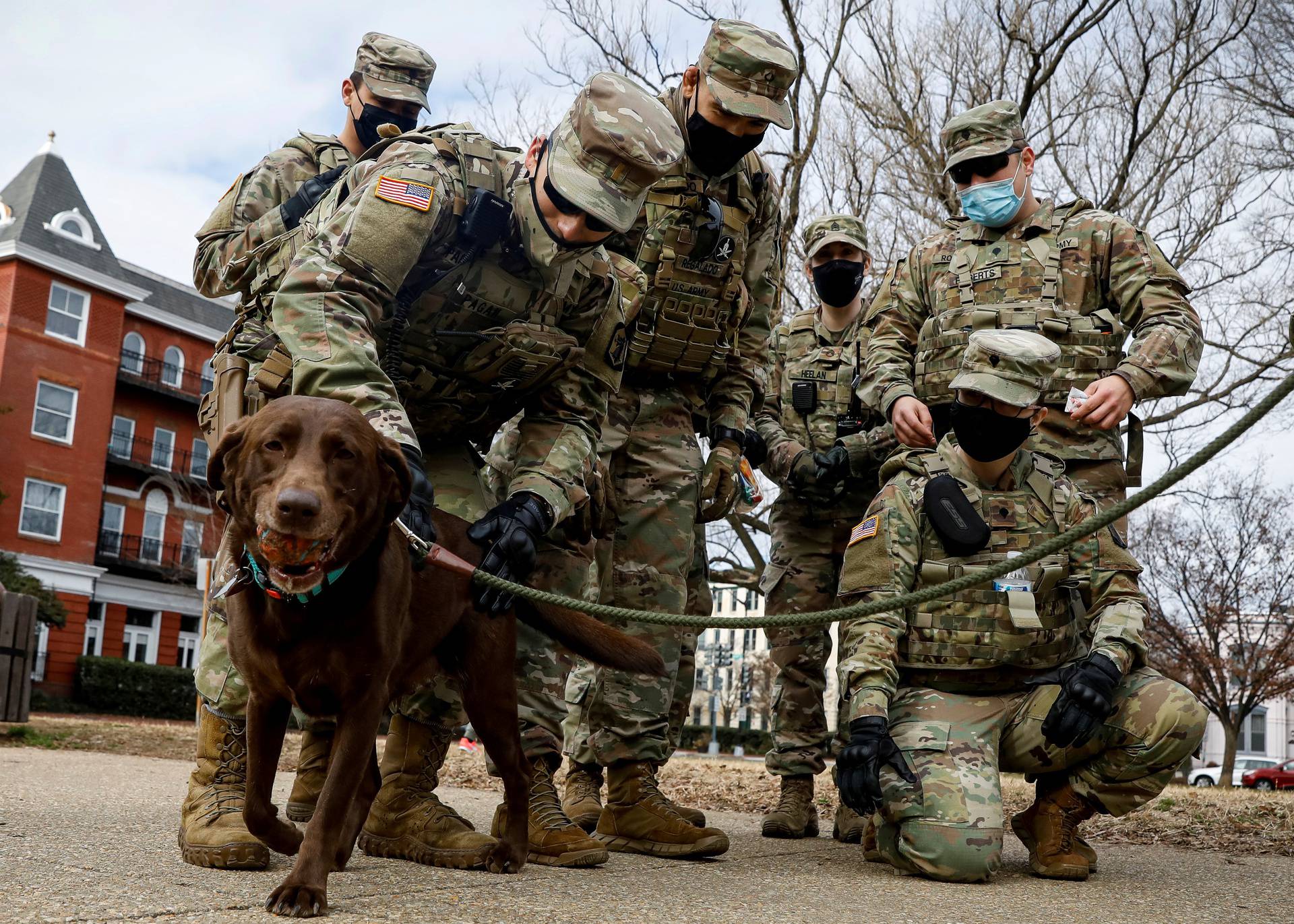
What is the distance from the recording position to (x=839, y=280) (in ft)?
19.4

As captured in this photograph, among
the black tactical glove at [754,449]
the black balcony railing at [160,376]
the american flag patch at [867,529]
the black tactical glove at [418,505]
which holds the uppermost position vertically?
the black balcony railing at [160,376]

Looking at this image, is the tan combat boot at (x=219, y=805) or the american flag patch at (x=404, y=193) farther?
the american flag patch at (x=404, y=193)

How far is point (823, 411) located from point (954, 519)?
201cm

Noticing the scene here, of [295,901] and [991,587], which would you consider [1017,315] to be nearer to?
[991,587]

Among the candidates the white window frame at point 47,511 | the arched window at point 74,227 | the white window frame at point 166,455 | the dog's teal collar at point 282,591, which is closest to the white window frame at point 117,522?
the white window frame at point 166,455

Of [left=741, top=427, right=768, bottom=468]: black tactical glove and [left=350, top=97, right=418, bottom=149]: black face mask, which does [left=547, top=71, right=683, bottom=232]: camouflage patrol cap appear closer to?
[left=741, top=427, right=768, bottom=468]: black tactical glove

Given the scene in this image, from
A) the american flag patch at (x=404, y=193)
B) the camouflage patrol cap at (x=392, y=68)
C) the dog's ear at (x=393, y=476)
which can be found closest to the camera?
the dog's ear at (x=393, y=476)

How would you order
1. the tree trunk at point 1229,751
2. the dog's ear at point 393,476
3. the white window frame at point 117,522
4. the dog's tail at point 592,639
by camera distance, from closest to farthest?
the dog's ear at point 393,476 < the dog's tail at point 592,639 < the tree trunk at point 1229,751 < the white window frame at point 117,522

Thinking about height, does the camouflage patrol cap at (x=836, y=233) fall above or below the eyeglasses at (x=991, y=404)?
above

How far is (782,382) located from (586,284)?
263cm

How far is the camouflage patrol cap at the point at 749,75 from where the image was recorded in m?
4.14

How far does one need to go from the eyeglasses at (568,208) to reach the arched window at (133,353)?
1502 inches

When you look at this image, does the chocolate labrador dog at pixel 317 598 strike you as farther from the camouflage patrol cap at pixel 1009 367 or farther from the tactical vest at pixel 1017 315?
the tactical vest at pixel 1017 315

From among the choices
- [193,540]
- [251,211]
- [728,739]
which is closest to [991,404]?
[251,211]
